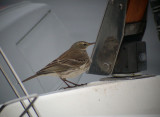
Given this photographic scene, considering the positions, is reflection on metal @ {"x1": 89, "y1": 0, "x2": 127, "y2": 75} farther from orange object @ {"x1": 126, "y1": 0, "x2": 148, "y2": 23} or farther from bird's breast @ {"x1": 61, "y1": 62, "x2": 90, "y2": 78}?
bird's breast @ {"x1": 61, "y1": 62, "x2": 90, "y2": 78}

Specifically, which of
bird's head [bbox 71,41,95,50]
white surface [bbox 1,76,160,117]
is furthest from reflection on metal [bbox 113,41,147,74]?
bird's head [bbox 71,41,95,50]

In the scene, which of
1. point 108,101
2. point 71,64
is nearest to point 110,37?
point 108,101

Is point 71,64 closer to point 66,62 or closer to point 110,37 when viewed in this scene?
point 66,62

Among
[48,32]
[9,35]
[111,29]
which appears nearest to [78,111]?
[111,29]

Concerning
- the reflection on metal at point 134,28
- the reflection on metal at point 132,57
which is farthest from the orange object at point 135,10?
the reflection on metal at point 132,57

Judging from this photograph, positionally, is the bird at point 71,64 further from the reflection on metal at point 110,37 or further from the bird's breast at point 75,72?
the reflection on metal at point 110,37

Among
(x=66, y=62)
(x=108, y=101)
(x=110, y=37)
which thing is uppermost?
(x=110, y=37)

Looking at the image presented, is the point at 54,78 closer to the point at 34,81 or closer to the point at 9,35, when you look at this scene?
the point at 34,81

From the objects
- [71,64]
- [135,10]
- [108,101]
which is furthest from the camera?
Answer: [71,64]
